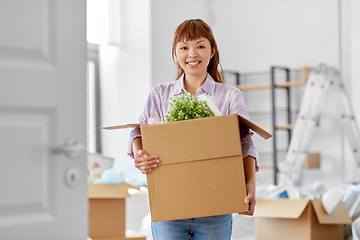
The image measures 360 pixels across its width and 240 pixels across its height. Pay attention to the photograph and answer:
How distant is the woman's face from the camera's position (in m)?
1.46

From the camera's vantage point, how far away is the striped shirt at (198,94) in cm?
145

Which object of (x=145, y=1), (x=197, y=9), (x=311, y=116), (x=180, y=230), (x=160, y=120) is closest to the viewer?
(x=180, y=230)

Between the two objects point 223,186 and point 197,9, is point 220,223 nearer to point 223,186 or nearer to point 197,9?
point 223,186

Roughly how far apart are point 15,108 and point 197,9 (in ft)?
11.9

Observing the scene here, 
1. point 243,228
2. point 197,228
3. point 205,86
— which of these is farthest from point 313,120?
point 197,228

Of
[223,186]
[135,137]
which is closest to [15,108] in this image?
[135,137]

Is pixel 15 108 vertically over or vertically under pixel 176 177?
over

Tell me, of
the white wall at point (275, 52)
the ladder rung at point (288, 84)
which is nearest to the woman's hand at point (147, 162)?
the white wall at point (275, 52)

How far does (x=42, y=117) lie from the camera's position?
Answer: 1.21 metres

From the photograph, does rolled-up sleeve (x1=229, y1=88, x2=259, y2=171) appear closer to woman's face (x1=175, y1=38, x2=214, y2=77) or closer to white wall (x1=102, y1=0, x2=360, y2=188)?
woman's face (x1=175, y1=38, x2=214, y2=77)

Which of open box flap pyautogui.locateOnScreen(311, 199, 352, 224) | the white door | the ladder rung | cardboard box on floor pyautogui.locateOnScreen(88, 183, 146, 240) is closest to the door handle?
the white door

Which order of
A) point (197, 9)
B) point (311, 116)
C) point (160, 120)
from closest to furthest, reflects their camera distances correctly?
1. point (160, 120)
2. point (311, 116)
3. point (197, 9)

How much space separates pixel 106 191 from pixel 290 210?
902 mm

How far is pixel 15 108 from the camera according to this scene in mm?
1166
